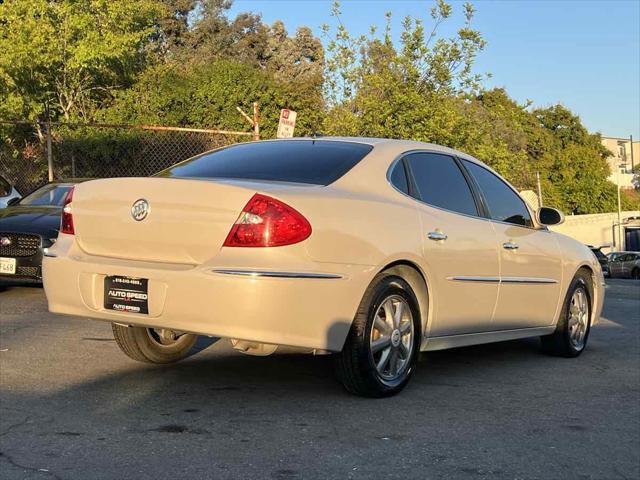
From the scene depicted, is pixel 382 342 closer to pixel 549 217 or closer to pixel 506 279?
pixel 506 279

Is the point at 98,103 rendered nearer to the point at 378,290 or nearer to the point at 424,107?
the point at 424,107

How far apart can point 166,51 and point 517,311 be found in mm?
48855

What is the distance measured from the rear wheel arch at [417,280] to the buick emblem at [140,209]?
1.41 metres

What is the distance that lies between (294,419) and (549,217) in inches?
129

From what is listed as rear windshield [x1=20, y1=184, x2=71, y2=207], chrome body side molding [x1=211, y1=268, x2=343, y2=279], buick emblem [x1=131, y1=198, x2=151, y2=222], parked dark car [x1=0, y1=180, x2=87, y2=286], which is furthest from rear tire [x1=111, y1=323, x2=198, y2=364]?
rear windshield [x1=20, y1=184, x2=71, y2=207]

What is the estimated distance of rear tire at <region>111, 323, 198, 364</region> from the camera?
505 centimetres

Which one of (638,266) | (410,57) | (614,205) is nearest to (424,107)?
(410,57)

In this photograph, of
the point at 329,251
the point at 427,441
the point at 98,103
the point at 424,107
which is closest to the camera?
the point at 427,441

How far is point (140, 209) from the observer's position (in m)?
4.24

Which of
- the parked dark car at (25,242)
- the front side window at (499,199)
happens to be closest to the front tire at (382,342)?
the front side window at (499,199)

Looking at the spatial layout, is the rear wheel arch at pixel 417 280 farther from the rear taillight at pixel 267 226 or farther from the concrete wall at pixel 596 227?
the concrete wall at pixel 596 227

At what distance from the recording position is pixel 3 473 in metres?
3.09

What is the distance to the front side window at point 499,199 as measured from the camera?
18.7ft

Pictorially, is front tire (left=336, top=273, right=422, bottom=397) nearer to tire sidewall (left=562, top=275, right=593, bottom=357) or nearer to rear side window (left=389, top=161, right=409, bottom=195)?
rear side window (left=389, top=161, right=409, bottom=195)
